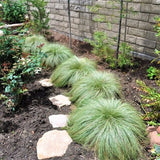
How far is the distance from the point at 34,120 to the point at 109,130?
3.35 ft

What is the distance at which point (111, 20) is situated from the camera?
429cm

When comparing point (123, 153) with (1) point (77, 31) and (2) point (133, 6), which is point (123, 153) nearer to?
(2) point (133, 6)

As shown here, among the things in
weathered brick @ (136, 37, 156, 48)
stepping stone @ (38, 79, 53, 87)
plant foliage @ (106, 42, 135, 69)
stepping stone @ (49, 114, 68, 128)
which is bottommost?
stepping stone @ (49, 114, 68, 128)

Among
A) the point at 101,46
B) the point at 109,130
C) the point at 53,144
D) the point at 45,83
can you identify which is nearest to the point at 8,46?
the point at 45,83

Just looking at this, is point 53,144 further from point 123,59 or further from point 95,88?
point 123,59

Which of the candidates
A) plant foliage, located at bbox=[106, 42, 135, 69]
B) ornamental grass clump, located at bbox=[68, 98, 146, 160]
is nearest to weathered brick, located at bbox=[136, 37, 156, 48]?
plant foliage, located at bbox=[106, 42, 135, 69]

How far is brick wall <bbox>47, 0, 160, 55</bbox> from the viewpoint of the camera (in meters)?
3.59

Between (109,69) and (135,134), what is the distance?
1.95 meters

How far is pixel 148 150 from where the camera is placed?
205 cm

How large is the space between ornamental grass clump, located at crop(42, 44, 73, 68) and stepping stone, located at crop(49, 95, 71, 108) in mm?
1114

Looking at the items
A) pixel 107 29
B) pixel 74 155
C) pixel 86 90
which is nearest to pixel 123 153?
pixel 74 155

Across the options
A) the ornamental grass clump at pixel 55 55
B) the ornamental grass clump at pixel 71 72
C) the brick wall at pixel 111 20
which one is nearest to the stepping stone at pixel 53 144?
the ornamental grass clump at pixel 71 72

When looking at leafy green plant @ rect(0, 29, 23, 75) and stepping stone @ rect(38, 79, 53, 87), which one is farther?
stepping stone @ rect(38, 79, 53, 87)

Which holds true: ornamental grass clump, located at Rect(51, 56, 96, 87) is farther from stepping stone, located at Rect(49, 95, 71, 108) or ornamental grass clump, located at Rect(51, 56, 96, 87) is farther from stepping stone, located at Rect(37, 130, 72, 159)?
stepping stone, located at Rect(37, 130, 72, 159)
